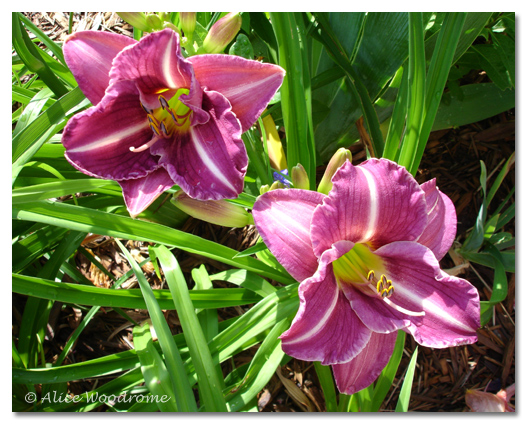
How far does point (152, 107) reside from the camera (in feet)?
2.58

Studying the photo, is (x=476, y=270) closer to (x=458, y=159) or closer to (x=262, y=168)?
(x=458, y=159)

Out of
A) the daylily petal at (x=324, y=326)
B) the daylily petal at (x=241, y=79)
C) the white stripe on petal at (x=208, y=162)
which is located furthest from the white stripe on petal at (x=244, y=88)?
the daylily petal at (x=324, y=326)

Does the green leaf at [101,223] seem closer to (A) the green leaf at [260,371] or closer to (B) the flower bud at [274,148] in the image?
(A) the green leaf at [260,371]

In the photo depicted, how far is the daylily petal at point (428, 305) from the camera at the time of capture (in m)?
0.73

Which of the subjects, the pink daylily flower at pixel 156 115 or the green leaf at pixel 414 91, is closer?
the pink daylily flower at pixel 156 115

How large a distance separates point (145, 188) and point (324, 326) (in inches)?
16.3

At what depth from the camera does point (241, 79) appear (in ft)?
2.42

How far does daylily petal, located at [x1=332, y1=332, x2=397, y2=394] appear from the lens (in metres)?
0.77

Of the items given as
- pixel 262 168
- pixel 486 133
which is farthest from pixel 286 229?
pixel 486 133

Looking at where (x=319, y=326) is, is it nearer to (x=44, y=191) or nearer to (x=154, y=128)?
(x=154, y=128)

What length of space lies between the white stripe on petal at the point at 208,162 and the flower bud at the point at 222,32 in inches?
7.4

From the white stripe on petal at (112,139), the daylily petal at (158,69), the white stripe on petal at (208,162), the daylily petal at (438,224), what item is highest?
the daylily petal at (158,69)

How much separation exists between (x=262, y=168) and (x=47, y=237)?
2.05 feet

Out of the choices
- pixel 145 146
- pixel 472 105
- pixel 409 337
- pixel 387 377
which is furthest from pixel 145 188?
pixel 472 105
